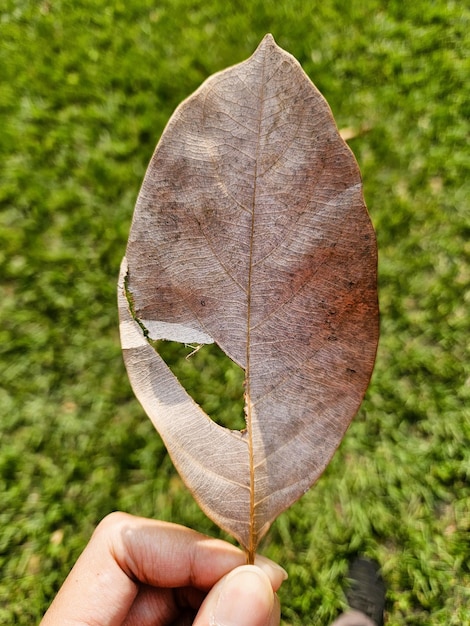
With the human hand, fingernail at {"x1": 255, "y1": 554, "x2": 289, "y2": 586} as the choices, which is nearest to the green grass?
the human hand

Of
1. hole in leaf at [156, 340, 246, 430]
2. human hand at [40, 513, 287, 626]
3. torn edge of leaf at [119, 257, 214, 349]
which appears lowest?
human hand at [40, 513, 287, 626]

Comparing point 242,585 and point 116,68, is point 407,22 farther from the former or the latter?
point 242,585

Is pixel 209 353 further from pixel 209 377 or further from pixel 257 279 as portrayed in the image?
pixel 257 279

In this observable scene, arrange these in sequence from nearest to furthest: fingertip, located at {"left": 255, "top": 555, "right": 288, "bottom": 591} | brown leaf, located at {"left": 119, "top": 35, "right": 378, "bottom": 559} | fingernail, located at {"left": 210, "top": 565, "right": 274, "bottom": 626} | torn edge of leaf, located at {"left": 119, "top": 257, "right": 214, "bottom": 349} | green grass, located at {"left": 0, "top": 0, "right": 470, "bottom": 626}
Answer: brown leaf, located at {"left": 119, "top": 35, "right": 378, "bottom": 559}, torn edge of leaf, located at {"left": 119, "top": 257, "right": 214, "bottom": 349}, fingernail, located at {"left": 210, "top": 565, "right": 274, "bottom": 626}, fingertip, located at {"left": 255, "top": 555, "right": 288, "bottom": 591}, green grass, located at {"left": 0, "top": 0, "right": 470, "bottom": 626}

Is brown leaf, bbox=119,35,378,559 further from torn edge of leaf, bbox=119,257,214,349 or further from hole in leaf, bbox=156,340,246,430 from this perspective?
hole in leaf, bbox=156,340,246,430

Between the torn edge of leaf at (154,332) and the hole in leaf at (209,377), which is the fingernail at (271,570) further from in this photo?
the hole in leaf at (209,377)

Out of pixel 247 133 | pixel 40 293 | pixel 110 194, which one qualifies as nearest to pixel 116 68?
pixel 110 194

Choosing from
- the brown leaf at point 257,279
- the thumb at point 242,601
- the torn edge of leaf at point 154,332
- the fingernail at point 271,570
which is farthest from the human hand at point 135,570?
the torn edge of leaf at point 154,332
